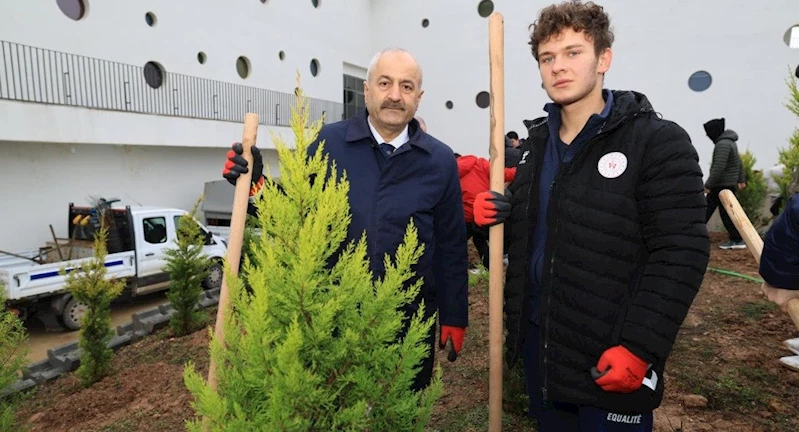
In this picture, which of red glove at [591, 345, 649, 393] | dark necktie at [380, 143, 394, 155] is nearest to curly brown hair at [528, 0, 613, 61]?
dark necktie at [380, 143, 394, 155]

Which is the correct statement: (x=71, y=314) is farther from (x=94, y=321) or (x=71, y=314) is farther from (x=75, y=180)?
(x=75, y=180)

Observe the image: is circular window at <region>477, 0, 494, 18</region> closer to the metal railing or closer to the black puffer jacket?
the metal railing

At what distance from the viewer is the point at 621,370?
166 cm

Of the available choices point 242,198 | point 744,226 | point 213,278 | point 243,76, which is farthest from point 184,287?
point 243,76

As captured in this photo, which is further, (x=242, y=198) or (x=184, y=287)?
(x=184, y=287)

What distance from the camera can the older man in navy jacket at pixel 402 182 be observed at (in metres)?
2.26

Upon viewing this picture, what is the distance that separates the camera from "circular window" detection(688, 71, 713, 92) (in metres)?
14.4

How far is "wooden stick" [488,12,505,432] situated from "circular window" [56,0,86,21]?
1289cm

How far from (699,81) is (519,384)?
589 inches

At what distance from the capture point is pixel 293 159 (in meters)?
1.54

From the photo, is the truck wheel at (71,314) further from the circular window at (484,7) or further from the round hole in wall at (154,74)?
the circular window at (484,7)

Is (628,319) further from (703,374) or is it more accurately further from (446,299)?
(703,374)

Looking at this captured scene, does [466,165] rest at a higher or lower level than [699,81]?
lower

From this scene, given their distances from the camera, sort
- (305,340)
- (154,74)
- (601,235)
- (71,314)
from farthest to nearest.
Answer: (154,74) → (71,314) → (601,235) → (305,340)
